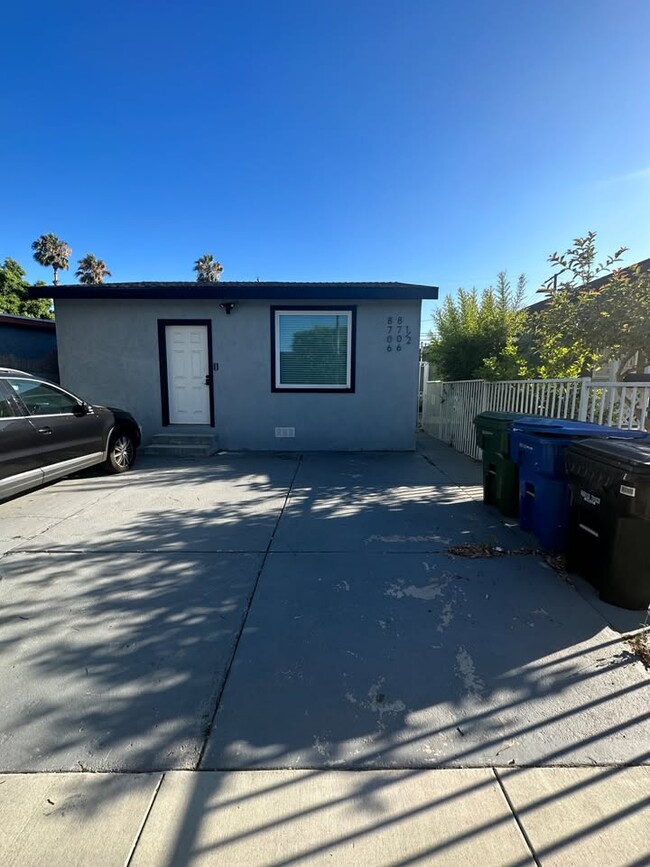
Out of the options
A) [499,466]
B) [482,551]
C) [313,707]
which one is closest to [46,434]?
[313,707]

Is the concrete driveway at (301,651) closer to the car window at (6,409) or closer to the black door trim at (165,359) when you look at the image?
the car window at (6,409)

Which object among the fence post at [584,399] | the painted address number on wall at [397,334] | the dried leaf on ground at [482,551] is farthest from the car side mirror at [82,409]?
the fence post at [584,399]

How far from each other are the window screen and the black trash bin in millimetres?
5755

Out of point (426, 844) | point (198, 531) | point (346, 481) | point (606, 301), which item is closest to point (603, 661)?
point (426, 844)

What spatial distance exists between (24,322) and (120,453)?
6.46 meters

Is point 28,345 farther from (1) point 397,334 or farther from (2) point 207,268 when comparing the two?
(2) point 207,268

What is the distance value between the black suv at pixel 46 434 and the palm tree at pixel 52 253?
3411 cm

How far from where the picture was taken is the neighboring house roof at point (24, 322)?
989 centimetres

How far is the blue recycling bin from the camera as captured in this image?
349 centimetres

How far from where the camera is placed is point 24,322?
1031 centimetres

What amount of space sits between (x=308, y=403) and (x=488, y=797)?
23.8 feet

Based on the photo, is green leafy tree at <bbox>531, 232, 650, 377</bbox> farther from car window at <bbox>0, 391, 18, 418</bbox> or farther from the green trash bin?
car window at <bbox>0, 391, 18, 418</bbox>

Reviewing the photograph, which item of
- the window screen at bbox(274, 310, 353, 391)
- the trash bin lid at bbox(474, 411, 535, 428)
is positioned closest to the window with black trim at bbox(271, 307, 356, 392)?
the window screen at bbox(274, 310, 353, 391)

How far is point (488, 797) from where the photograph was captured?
154cm
